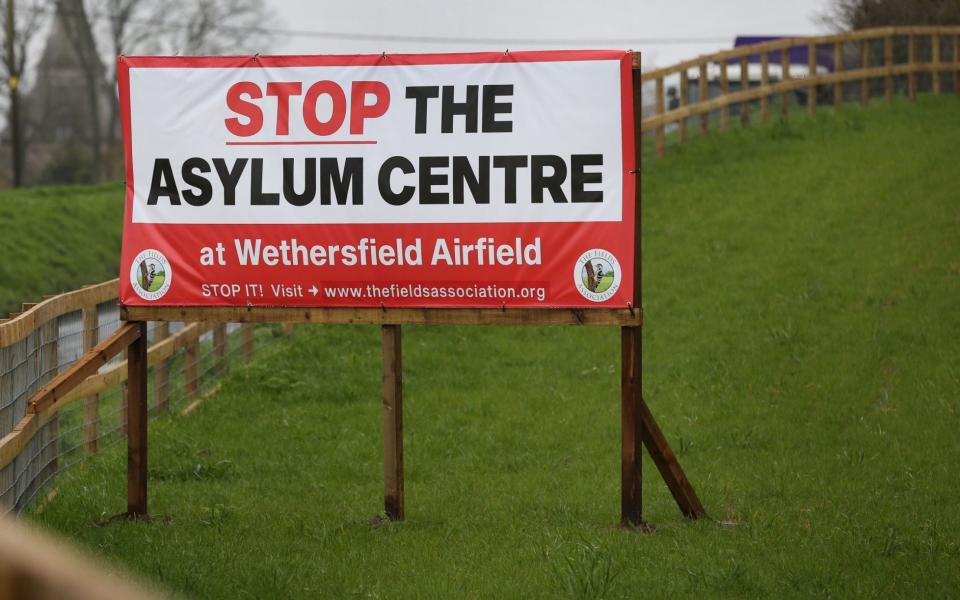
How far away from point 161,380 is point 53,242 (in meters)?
21.5

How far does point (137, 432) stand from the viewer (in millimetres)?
8414

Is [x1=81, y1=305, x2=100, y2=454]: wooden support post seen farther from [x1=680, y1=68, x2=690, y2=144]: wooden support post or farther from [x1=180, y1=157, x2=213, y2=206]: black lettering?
[x1=680, y1=68, x2=690, y2=144]: wooden support post

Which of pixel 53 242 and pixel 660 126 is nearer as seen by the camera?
pixel 660 126

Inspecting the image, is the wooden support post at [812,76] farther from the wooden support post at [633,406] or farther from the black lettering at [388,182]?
the black lettering at [388,182]

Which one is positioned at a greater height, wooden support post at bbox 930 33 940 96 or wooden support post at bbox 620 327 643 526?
wooden support post at bbox 930 33 940 96

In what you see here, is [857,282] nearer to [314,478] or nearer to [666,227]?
[666,227]

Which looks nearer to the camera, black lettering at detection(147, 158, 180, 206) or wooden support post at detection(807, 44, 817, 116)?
black lettering at detection(147, 158, 180, 206)

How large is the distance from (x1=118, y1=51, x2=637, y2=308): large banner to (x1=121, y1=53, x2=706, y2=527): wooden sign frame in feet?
0.22

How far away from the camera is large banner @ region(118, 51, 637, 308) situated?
7.98 m

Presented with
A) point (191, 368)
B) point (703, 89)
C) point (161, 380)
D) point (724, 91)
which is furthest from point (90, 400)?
point (724, 91)

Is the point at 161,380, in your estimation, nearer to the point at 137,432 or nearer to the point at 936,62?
the point at 137,432

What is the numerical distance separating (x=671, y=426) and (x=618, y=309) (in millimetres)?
3488

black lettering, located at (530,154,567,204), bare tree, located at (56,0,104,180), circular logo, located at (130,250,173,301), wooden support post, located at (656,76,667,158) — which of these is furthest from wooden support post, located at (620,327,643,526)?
bare tree, located at (56,0,104,180)

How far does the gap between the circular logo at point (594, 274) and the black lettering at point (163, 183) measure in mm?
2706
